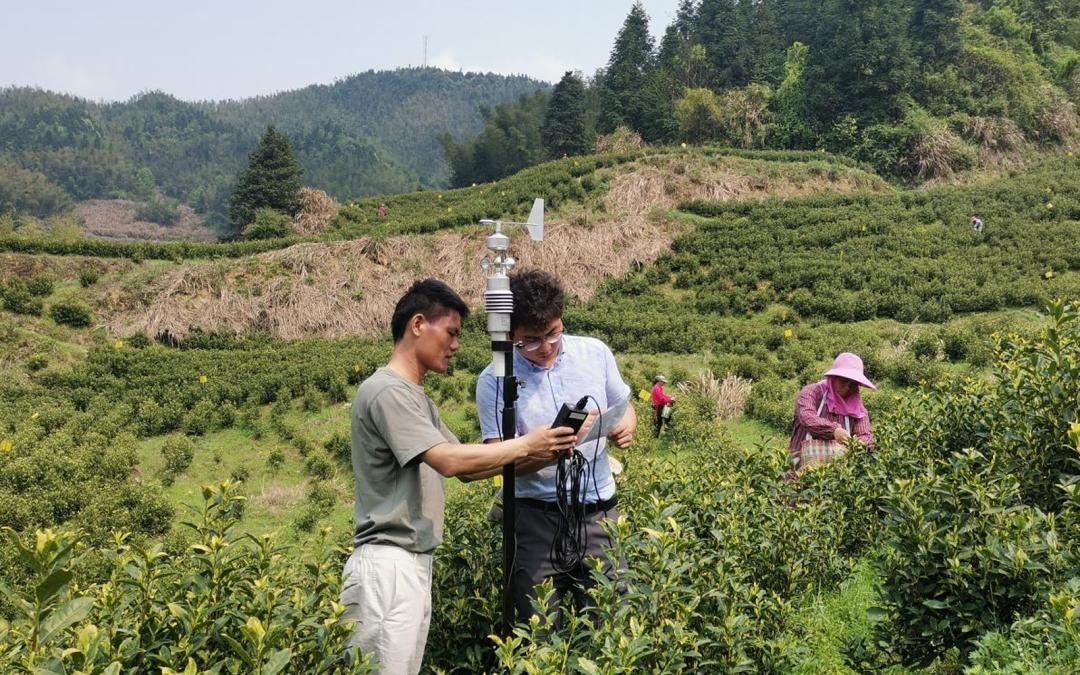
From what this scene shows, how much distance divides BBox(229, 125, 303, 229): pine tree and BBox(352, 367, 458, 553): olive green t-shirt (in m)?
31.9

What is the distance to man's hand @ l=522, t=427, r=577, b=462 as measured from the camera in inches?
94.3

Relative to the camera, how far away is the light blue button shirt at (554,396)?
2857 mm

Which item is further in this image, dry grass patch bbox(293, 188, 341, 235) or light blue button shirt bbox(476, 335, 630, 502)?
dry grass patch bbox(293, 188, 341, 235)

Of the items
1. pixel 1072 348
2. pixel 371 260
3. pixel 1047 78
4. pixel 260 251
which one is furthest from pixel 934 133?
pixel 1072 348

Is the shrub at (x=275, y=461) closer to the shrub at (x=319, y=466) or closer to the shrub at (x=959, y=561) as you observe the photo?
the shrub at (x=319, y=466)

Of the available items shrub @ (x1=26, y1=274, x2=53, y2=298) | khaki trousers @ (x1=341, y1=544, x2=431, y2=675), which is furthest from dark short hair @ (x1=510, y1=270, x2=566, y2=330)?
shrub @ (x1=26, y1=274, x2=53, y2=298)

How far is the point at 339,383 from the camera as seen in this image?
11727 millimetres

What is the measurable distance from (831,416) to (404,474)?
346 cm

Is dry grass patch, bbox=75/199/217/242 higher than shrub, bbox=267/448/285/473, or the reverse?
shrub, bbox=267/448/285/473

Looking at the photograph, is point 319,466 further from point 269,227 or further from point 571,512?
point 269,227

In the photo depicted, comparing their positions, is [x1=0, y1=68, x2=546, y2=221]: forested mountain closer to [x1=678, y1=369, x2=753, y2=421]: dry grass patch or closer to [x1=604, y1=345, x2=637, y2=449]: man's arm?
[x1=678, y1=369, x2=753, y2=421]: dry grass patch

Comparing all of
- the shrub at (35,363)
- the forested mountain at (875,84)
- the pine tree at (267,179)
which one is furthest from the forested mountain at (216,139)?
the shrub at (35,363)

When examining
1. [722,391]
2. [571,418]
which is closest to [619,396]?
[571,418]

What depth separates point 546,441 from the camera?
241 cm
